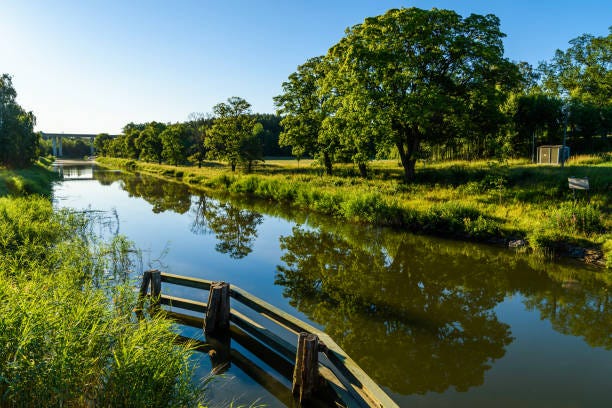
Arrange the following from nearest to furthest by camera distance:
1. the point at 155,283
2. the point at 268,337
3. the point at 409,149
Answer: the point at 268,337 < the point at 155,283 < the point at 409,149

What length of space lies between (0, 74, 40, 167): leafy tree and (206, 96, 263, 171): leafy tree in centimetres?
1899

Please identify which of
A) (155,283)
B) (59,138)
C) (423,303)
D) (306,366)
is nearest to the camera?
(306,366)

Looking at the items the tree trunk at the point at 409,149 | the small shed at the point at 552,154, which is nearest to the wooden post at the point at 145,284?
the tree trunk at the point at 409,149

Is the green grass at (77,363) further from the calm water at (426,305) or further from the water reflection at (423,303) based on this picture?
the water reflection at (423,303)

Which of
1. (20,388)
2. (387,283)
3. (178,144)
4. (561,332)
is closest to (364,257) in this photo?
(387,283)

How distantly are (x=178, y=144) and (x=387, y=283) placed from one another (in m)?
54.1

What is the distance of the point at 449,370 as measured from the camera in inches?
265

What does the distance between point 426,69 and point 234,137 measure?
2793 centimetres

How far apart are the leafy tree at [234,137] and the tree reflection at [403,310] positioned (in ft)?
102

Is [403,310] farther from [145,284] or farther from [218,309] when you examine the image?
[145,284]

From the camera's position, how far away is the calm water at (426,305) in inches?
249

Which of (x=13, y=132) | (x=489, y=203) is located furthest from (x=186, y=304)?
(x=13, y=132)

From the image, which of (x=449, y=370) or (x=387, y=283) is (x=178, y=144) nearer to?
(x=387, y=283)

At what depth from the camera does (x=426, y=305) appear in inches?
382
